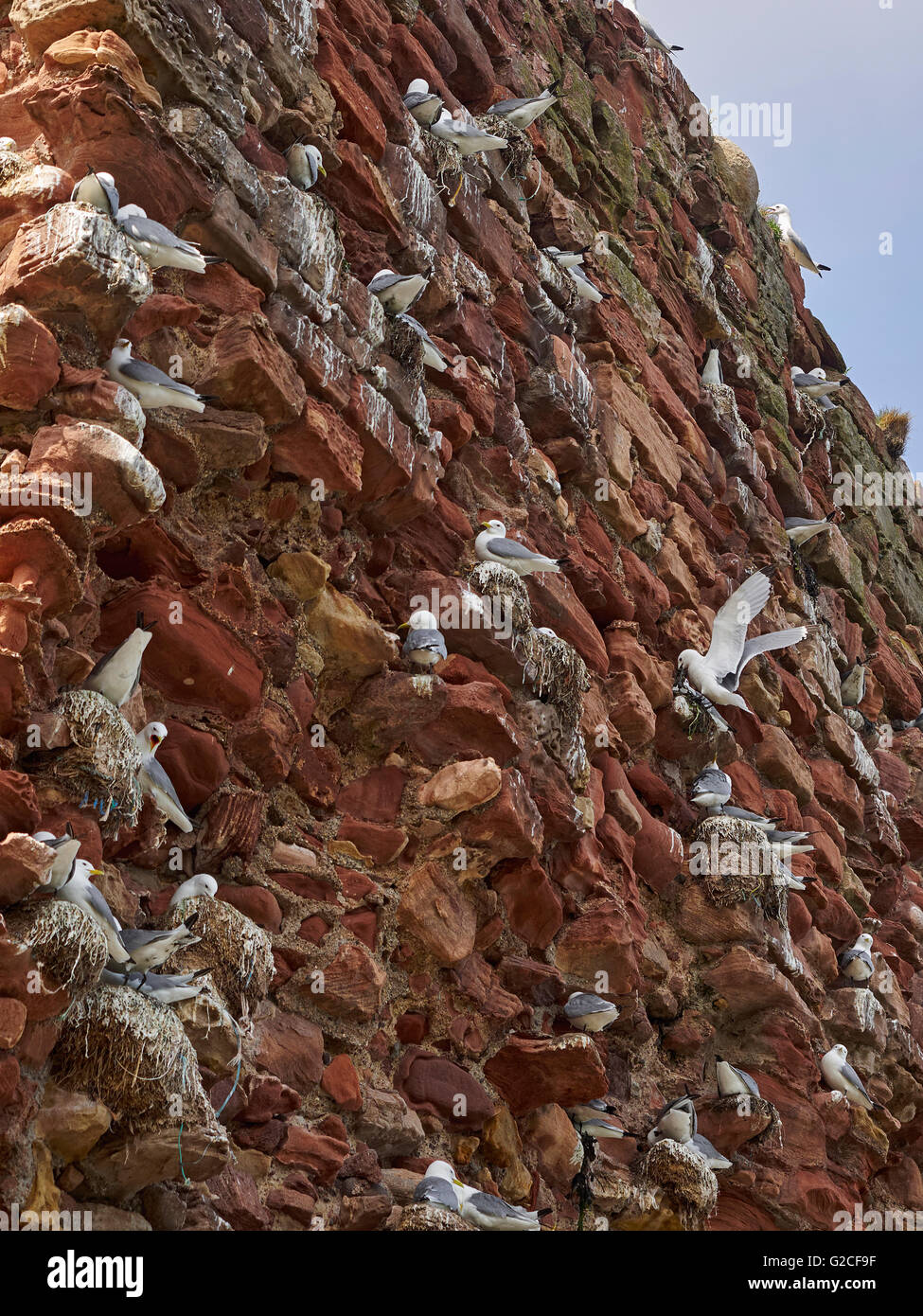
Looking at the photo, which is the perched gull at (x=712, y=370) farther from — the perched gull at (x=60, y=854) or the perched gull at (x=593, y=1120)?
the perched gull at (x=60, y=854)

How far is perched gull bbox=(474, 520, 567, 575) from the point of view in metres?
5.61

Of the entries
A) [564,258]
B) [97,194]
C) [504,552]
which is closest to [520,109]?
[564,258]

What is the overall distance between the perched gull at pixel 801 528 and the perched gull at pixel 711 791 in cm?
376

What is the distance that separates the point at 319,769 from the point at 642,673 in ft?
8.67

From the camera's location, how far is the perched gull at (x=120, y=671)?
11.9 feet

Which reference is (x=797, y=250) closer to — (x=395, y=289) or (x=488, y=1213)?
(x=395, y=289)

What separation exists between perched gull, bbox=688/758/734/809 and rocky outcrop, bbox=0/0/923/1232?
88mm

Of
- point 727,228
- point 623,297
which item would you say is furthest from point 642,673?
point 727,228

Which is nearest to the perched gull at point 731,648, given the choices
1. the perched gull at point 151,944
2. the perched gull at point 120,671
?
the perched gull at point 120,671

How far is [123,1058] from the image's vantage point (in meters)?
3.15

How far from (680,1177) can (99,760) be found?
325 cm

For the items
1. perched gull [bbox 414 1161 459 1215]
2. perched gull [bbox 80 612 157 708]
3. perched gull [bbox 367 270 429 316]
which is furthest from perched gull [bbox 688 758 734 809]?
perched gull [bbox 80 612 157 708]

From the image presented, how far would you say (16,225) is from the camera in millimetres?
4043

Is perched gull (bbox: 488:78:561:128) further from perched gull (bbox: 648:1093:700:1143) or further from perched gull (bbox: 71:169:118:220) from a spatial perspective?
perched gull (bbox: 648:1093:700:1143)
